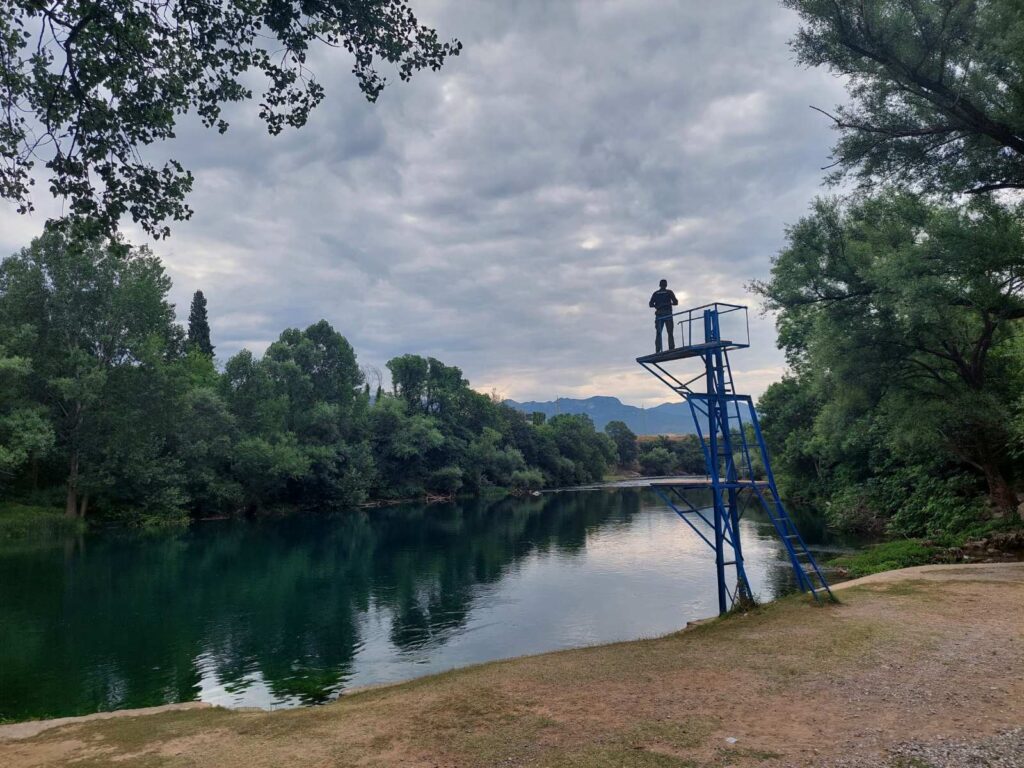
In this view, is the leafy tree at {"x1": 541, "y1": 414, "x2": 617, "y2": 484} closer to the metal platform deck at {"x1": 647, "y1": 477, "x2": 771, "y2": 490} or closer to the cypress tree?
the cypress tree

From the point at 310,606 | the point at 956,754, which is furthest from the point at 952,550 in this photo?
the point at 310,606

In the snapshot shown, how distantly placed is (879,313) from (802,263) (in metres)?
3.42

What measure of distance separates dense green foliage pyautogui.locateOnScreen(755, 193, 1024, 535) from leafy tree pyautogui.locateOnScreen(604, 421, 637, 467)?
101 m

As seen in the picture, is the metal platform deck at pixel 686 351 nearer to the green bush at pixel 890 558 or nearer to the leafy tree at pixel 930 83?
the leafy tree at pixel 930 83

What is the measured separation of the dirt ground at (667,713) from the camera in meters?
7.43

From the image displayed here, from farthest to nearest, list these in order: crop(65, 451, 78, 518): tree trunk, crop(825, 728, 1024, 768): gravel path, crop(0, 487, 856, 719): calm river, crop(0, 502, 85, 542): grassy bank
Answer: crop(65, 451, 78, 518): tree trunk < crop(0, 502, 85, 542): grassy bank < crop(0, 487, 856, 719): calm river < crop(825, 728, 1024, 768): gravel path

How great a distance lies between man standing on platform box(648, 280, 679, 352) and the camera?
16.6 m

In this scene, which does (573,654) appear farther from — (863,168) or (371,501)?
(371,501)

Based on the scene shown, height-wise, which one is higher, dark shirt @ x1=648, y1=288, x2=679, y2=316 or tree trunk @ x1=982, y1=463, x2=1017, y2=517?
dark shirt @ x1=648, y1=288, x2=679, y2=316

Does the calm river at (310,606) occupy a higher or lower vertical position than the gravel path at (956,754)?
lower

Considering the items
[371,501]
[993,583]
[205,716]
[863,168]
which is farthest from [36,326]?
[993,583]

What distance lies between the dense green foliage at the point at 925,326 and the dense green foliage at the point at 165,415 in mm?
33051

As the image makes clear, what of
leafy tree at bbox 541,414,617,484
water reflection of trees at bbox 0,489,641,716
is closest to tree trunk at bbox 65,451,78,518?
water reflection of trees at bbox 0,489,641,716

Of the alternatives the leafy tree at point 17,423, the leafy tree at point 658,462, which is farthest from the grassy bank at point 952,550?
the leafy tree at point 658,462
